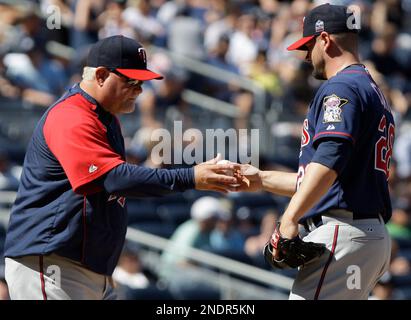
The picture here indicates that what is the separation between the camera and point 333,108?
4027 millimetres

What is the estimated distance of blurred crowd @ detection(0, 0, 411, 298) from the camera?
9055 mm

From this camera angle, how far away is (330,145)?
156 inches

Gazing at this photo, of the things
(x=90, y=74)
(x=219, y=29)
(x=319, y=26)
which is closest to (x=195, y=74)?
(x=219, y=29)

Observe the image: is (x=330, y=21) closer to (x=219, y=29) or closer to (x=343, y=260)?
(x=343, y=260)

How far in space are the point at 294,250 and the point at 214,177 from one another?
1.76 ft

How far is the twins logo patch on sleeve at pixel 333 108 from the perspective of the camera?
3996 millimetres

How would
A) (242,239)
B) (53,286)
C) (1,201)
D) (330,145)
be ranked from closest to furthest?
(330,145), (53,286), (1,201), (242,239)

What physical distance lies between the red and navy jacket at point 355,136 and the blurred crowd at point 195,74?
365 centimetres

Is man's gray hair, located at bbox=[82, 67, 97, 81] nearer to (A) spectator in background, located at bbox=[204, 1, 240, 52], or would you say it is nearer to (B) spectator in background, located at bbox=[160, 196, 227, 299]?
(B) spectator in background, located at bbox=[160, 196, 227, 299]

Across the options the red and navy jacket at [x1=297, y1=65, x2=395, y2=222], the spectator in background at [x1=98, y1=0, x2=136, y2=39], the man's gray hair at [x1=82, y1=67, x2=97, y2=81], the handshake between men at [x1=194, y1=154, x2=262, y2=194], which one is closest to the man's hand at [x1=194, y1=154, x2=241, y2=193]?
the handshake between men at [x1=194, y1=154, x2=262, y2=194]

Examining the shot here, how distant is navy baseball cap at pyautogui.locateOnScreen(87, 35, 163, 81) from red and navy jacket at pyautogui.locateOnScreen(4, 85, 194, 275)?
20 cm
